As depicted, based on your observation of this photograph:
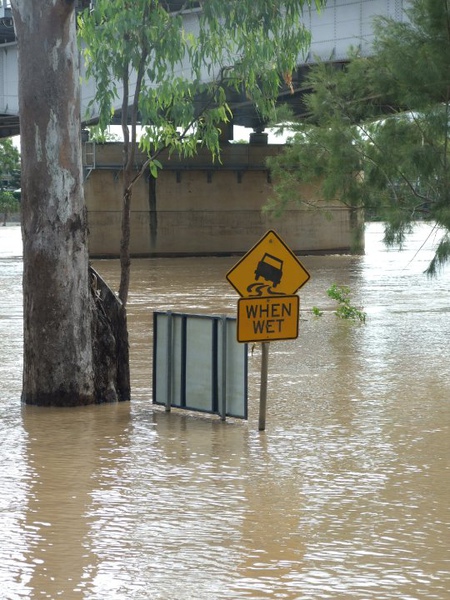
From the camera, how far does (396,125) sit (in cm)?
2030

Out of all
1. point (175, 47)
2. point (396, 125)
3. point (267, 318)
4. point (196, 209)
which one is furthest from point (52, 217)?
point (196, 209)

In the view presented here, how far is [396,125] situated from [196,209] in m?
37.1

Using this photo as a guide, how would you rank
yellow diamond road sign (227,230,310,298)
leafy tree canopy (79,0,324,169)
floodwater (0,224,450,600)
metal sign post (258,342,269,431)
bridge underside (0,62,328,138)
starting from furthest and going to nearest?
1. bridge underside (0,62,328,138)
2. leafy tree canopy (79,0,324,169)
3. metal sign post (258,342,269,431)
4. yellow diamond road sign (227,230,310,298)
5. floodwater (0,224,450,600)

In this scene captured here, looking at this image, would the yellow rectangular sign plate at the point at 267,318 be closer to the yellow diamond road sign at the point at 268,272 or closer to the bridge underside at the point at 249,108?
the yellow diamond road sign at the point at 268,272

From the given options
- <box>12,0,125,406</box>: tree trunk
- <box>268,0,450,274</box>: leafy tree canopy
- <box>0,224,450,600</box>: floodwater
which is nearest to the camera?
<box>0,224,450,600</box>: floodwater

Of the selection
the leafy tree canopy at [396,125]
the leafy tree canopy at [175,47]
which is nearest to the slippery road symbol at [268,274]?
the leafy tree canopy at [175,47]

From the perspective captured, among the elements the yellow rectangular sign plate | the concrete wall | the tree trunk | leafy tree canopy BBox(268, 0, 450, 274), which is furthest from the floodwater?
the concrete wall

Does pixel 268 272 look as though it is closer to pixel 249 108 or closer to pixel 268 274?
pixel 268 274

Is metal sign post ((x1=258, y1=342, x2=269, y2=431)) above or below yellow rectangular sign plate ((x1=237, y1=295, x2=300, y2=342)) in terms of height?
below

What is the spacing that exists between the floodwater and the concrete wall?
127 feet

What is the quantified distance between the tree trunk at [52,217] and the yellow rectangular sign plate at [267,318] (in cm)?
236

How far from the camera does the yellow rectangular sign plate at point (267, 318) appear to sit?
423 inches

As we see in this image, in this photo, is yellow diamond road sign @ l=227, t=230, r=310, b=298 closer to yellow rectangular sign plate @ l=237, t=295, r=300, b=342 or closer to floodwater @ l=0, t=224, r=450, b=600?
yellow rectangular sign plate @ l=237, t=295, r=300, b=342

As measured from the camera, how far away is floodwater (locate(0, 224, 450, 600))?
6527mm
